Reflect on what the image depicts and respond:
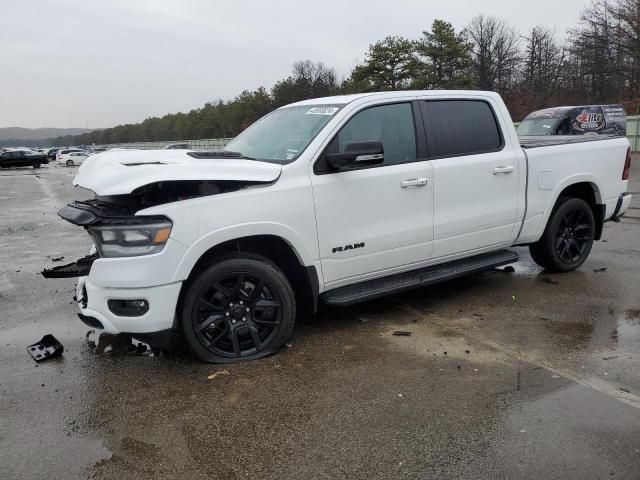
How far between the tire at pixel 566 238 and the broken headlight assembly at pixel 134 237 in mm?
4166

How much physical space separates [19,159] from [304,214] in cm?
5100

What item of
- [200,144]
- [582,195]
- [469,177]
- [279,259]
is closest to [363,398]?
[279,259]

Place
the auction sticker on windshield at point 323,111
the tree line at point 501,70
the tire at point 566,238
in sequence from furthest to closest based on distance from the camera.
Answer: the tree line at point 501,70 → the tire at point 566,238 → the auction sticker on windshield at point 323,111

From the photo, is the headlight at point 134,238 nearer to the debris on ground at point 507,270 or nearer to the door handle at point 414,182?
the door handle at point 414,182

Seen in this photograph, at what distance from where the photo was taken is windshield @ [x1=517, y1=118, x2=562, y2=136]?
19094 mm

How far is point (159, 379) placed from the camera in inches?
155

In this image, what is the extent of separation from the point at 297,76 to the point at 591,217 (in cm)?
8136

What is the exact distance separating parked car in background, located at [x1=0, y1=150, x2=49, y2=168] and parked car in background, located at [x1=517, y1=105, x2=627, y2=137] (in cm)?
4257

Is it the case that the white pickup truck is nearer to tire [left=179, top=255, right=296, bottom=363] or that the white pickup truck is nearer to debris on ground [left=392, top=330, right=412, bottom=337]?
tire [left=179, top=255, right=296, bottom=363]

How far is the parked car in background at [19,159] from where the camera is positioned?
1850 inches

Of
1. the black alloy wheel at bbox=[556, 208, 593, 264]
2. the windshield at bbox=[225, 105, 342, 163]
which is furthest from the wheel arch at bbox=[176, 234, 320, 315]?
the black alloy wheel at bbox=[556, 208, 593, 264]

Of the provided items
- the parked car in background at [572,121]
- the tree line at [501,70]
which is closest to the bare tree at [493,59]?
the tree line at [501,70]

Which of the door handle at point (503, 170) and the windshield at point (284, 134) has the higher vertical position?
the windshield at point (284, 134)

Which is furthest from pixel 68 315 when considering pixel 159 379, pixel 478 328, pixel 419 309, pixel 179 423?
pixel 478 328
